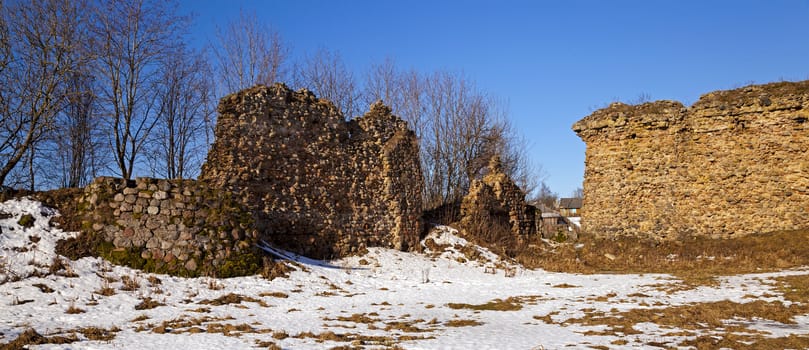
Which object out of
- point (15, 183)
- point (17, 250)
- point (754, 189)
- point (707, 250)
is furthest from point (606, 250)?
point (15, 183)

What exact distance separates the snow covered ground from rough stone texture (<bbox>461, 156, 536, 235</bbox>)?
524 cm

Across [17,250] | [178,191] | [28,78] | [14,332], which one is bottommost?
[14,332]

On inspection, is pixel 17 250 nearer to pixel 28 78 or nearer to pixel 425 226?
pixel 28 78

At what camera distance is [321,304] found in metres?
9.95

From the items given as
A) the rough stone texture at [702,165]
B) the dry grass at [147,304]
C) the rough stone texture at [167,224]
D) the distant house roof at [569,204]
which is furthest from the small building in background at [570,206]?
the dry grass at [147,304]

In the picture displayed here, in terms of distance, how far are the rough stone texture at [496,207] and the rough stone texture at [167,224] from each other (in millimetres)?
9348

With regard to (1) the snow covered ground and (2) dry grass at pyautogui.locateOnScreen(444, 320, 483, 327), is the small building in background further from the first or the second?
(2) dry grass at pyautogui.locateOnScreen(444, 320, 483, 327)

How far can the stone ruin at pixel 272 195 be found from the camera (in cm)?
1138

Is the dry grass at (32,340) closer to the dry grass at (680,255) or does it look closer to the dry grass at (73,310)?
the dry grass at (73,310)

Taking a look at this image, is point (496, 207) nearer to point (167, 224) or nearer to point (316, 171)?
point (316, 171)

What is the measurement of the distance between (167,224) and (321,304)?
3.96 meters

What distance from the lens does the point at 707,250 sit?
17594 mm

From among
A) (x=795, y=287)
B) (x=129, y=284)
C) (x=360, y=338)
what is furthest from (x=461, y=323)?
(x=795, y=287)

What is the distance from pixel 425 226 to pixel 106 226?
10.3 m
